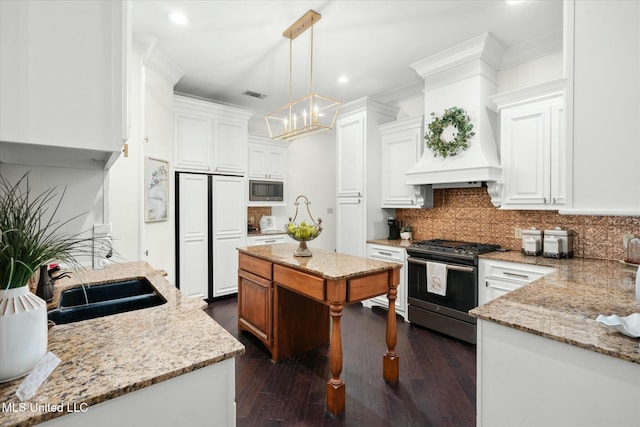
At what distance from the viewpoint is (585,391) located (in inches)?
41.7

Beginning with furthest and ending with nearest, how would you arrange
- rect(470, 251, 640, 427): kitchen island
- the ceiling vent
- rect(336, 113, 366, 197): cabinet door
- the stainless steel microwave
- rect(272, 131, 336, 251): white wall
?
rect(272, 131, 336, 251): white wall < the stainless steel microwave < the ceiling vent < rect(336, 113, 366, 197): cabinet door < rect(470, 251, 640, 427): kitchen island

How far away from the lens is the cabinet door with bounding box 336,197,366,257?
425cm

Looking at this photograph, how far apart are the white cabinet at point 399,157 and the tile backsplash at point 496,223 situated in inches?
13.1

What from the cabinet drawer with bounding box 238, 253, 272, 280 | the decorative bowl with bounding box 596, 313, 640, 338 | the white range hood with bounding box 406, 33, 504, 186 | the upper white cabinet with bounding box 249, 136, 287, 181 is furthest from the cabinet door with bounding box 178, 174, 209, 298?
the decorative bowl with bounding box 596, 313, 640, 338

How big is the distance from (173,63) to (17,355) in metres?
3.47

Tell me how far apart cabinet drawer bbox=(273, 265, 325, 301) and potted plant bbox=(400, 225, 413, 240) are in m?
2.15

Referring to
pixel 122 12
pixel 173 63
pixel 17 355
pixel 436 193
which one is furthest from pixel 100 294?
pixel 436 193

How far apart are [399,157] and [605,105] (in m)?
2.91

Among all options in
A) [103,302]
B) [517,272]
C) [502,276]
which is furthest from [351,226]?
[103,302]

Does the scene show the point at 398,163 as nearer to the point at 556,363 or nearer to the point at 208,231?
the point at 208,231

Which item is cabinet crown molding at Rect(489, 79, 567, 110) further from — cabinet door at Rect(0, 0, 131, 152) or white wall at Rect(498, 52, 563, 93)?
cabinet door at Rect(0, 0, 131, 152)

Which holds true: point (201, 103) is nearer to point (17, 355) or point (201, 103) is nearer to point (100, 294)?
point (100, 294)

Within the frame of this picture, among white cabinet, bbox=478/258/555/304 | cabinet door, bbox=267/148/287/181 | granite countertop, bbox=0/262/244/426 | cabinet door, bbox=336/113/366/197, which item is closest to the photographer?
granite countertop, bbox=0/262/244/426

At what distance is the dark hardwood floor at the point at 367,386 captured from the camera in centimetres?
198
